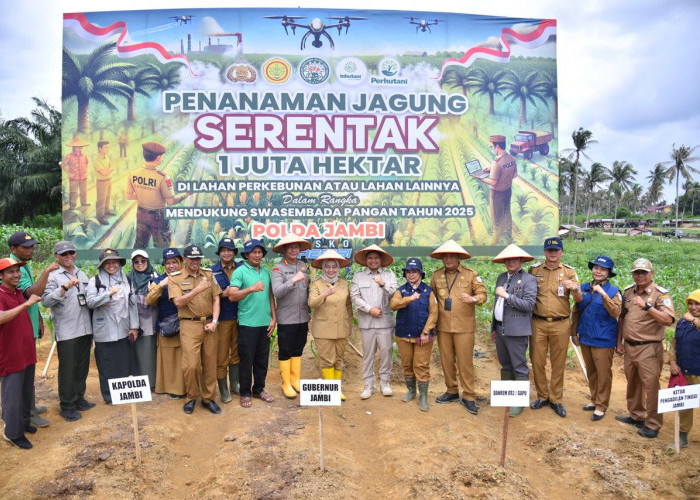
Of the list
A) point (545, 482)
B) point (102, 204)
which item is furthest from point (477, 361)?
point (102, 204)

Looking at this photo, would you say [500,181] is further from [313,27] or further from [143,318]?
[143,318]

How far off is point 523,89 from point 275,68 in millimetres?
4278

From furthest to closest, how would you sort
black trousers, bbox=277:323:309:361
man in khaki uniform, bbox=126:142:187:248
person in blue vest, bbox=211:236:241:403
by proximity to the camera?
man in khaki uniform, bbox=126:142:187:248, black trousers, bbox=277:323:309:361, person in blue vest, bbox=211:236:241:403

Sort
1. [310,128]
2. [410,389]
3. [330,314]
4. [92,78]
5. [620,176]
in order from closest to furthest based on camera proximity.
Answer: [330,314], [410,389], [92,78], [310,128], [620,176]

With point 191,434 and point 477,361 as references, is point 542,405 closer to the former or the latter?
point 477,361

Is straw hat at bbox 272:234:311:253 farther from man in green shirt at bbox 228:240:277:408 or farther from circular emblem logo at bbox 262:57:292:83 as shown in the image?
circular emblem logo at bbox 262:57:292:83

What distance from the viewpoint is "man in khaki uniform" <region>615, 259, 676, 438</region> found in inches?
202

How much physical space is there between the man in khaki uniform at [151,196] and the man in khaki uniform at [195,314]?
3.17m

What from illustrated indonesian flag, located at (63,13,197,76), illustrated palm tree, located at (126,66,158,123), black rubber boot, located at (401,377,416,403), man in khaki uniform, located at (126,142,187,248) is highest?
illustrated indonesian flag, located at (63,13,197,76)

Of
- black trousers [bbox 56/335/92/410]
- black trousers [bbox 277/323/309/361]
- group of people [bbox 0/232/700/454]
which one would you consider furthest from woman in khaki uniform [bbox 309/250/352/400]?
black trousers [bbox 56/335/92/410]

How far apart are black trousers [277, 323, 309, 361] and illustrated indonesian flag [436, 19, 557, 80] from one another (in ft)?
16.7

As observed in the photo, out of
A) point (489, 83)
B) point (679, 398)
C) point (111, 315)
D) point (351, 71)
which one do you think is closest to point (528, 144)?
point (489, 83)

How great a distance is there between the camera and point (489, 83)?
862 centimetres

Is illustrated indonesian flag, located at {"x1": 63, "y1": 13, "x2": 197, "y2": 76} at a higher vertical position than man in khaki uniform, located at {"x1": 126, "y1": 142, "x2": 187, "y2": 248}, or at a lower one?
higher
